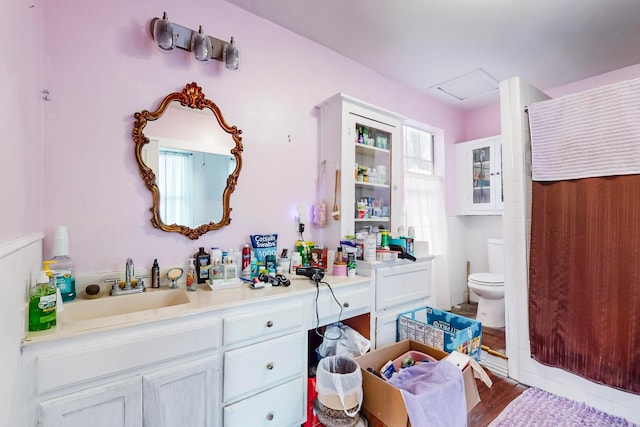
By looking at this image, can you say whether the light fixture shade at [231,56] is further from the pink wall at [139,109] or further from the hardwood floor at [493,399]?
the hardwood floor at [493,399]

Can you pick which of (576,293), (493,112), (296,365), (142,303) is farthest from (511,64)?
(142,303)

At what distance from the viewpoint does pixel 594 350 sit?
168cm

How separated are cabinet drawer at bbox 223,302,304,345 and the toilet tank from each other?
2596mm

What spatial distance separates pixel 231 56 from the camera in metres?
1.67

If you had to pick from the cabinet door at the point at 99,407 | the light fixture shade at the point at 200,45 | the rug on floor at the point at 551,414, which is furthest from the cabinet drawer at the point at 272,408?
the light fixture shade at the point at 200,45

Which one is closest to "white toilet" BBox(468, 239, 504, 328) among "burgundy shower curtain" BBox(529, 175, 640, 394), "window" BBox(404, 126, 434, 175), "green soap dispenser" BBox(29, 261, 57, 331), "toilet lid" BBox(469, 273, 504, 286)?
"toilet lid" BBox(469, 273, 504, 286)

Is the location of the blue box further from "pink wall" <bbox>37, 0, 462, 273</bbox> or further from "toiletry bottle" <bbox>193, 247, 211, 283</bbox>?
"toiletry bottle" <bbox>193, 247, 211, 283</bbox>

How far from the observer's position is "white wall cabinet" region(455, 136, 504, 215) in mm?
3125

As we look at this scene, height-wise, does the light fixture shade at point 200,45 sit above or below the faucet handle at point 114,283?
above

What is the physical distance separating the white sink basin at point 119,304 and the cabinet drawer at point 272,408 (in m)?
0.54

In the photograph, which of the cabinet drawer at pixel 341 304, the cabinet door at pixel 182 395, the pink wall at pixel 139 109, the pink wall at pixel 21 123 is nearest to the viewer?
the pink wall at pixel 21 123

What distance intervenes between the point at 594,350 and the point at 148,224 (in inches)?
104

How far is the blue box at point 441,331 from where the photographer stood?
174 cm

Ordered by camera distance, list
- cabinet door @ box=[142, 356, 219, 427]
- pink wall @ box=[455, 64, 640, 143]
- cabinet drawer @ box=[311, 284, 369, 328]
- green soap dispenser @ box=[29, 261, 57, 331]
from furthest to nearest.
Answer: pink wall @ box=[455, 64, 640, 143] → cabinet drawer @ box=[311, 284, 369, 328] → cabinet door @ box=[142, 356, 219, 427] → green soap dispenser @ box=[29, 261, 57, 331]
